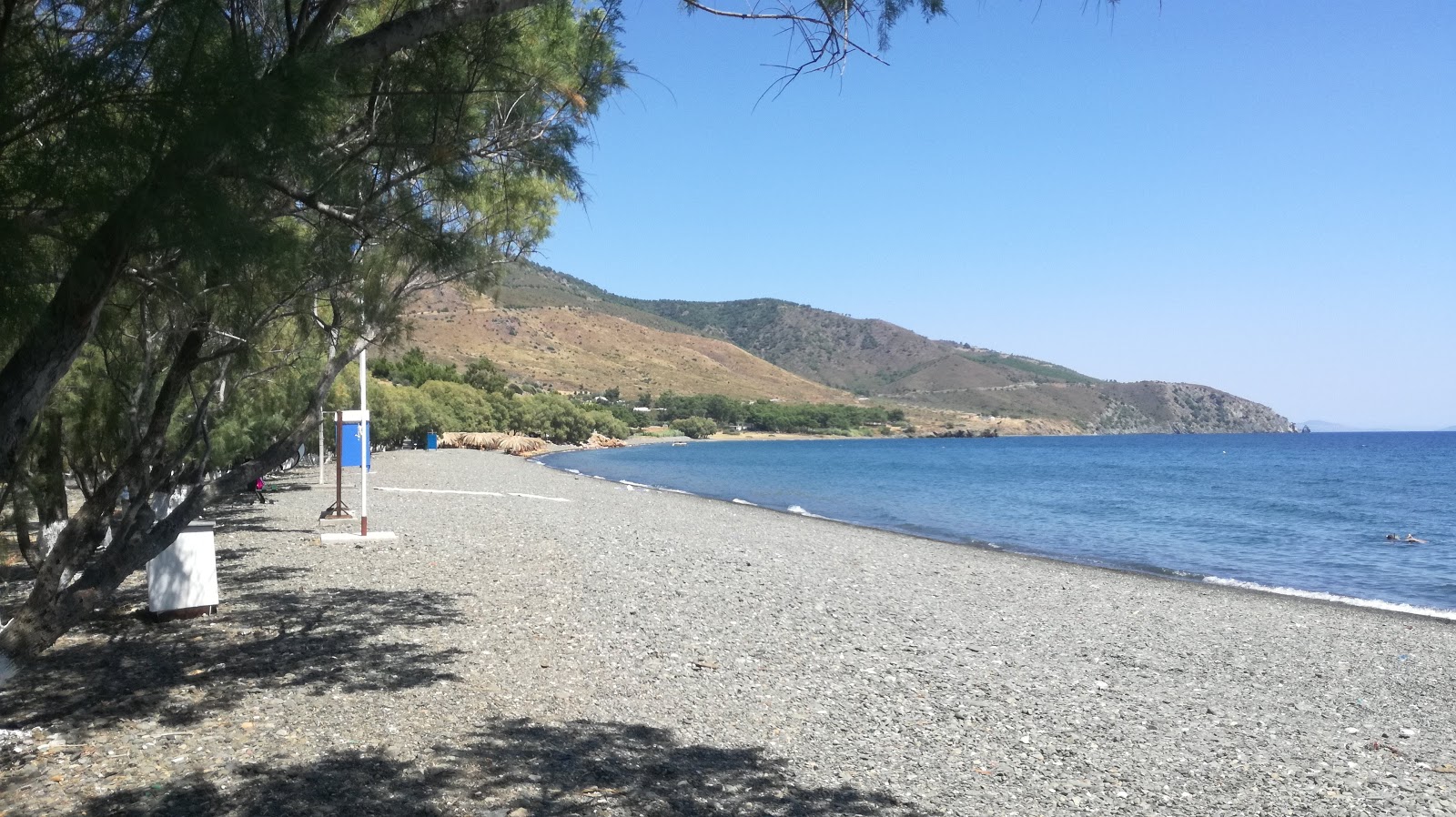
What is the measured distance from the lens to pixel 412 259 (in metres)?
4.64

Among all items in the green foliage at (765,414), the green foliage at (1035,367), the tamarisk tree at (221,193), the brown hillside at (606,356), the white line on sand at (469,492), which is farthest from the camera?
the green foliage at (1035,367)

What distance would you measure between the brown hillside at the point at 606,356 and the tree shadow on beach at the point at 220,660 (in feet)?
234

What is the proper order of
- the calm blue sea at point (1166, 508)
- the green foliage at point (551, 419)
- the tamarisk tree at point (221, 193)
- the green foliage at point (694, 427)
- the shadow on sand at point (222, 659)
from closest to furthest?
the tamarisk tree at point (221, 193) < the shadow on sand at point (222, 659) < the calm blue sea at point (1166, 508) < the green foliage at point (551, 419) < the green foliage at point (694, 427)

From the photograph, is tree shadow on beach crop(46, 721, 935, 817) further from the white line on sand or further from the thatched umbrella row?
the thatched umbrella row

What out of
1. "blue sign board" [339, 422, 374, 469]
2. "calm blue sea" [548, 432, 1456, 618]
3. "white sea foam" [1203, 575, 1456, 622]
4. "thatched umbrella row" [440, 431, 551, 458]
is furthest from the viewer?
"thatched umbrella row" [440, 431, 551, 458]

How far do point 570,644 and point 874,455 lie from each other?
6420 cm

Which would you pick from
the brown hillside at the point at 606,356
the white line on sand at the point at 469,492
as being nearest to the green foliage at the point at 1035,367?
the brown hillside at the point at 606,356

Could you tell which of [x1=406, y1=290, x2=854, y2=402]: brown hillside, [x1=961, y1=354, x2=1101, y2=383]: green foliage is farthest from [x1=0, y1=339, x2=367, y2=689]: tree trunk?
[x1=961, y1=354, x2=1101, y2=383]: green foliage

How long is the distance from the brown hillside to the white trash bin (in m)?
71.6

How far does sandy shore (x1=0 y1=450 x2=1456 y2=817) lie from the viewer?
4277 mm

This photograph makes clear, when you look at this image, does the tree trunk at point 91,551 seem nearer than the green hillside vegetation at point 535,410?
Yes

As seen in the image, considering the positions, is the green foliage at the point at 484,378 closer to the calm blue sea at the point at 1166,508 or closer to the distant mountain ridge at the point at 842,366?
the calm blue sea at the point at 1166,508

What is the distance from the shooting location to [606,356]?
112 metres

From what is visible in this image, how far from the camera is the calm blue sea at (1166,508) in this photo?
16.7 m
